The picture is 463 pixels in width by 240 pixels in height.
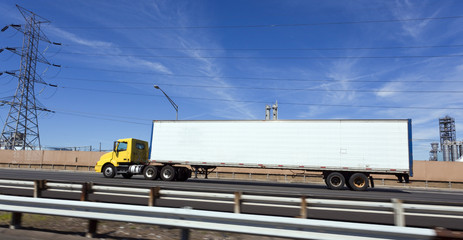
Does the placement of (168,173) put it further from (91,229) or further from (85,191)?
(91,229)

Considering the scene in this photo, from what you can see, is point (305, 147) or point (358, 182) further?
point (305, 147)

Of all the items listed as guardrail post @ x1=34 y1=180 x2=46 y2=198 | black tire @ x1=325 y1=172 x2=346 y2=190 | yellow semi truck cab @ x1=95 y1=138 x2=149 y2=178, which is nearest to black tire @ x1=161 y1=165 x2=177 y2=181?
yellow semi truck cab @ x1=95 y1=138 x2=149 y2=178

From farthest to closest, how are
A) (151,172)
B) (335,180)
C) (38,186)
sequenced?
(151,172), (335,180), (38,186)

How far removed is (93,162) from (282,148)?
1062 inches

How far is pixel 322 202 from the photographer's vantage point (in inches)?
210

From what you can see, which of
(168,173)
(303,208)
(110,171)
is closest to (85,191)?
(303,208)

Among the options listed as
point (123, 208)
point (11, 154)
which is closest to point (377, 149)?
point (123, 208)

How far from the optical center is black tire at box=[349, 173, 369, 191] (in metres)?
15.1

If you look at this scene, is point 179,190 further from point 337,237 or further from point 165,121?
point 165,121

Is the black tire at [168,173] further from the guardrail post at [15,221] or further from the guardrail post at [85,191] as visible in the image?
the guardrail post at [15,221]

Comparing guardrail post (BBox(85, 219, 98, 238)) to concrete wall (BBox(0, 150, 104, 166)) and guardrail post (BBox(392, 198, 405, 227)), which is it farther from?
concrete wall (BBox(0, 150, 104, 166))

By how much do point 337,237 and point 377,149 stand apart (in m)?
13.4

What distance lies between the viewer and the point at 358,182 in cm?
1533

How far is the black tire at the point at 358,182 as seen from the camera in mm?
15148
